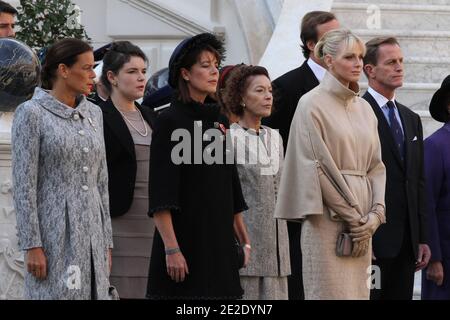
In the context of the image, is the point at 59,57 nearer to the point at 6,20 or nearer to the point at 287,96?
the point at 287,96

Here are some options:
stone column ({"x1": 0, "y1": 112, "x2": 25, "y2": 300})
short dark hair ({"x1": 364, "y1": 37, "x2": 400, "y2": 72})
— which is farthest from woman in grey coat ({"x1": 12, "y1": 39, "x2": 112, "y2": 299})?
short dark hair ({"x1": 364, "y1": 37, "x2": 400, "y2": 72})

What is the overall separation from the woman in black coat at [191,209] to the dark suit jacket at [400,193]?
135 centimetres

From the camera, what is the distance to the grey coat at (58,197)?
724 cm

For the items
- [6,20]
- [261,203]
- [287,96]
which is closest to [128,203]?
[261,203]

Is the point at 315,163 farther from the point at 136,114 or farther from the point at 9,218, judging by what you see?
the point at 9,218

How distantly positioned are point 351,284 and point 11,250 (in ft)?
8.07

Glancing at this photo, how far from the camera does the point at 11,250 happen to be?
30.3 feet

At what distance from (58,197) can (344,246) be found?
1.55m

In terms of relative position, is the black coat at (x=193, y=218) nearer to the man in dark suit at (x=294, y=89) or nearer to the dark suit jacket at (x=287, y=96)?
the man in dark suit at (x=294, y=89)

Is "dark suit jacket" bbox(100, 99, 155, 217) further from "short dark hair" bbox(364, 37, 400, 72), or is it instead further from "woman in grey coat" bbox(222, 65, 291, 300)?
"short dark hair" bbox(364, 37, 400, 72)

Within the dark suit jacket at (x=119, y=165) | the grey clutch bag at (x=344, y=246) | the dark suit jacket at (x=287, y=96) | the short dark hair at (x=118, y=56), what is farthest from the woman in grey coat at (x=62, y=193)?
the dark suit jacket at (x=287, y=96)

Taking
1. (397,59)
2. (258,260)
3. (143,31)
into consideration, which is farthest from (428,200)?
(143,31)

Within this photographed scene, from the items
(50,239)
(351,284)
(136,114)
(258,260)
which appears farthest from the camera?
(136,114)

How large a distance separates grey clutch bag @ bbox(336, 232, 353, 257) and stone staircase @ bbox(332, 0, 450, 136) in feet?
13.2
